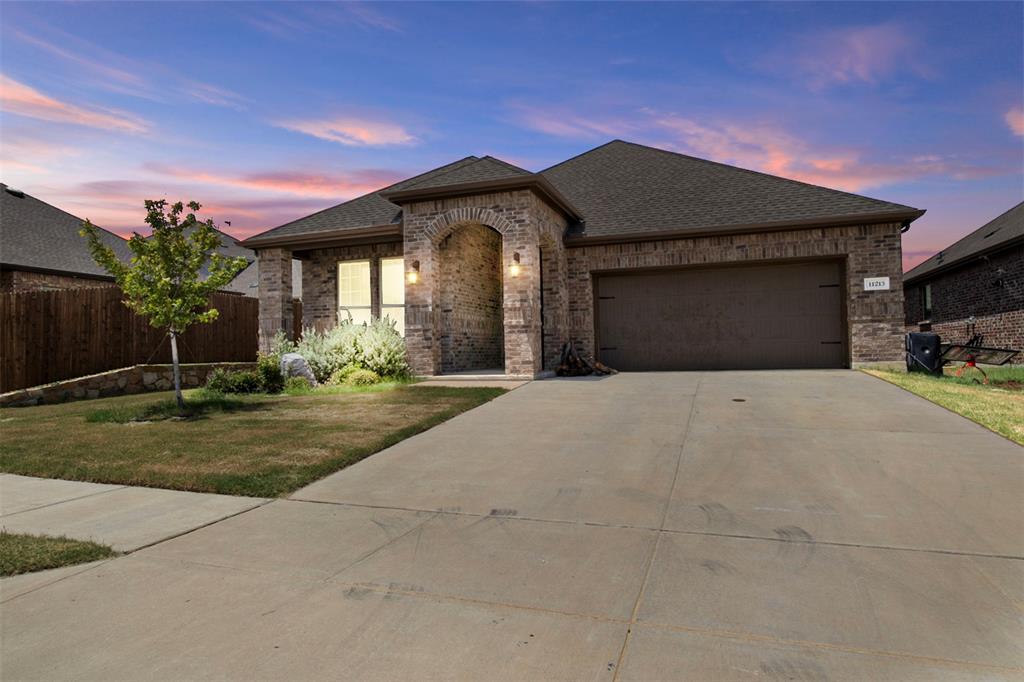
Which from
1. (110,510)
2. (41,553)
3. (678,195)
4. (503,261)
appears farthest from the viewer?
(678,195)

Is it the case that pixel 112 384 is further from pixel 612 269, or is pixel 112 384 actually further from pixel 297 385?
pixel 612 269

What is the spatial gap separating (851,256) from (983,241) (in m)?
12.6

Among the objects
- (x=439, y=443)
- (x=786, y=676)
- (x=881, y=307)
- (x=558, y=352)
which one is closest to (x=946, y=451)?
(x=786, y=676)

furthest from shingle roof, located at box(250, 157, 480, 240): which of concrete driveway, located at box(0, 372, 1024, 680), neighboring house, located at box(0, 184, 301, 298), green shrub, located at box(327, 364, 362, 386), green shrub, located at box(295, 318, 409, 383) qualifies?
concrete driveway, located at box(0, 372, 1024, 680)

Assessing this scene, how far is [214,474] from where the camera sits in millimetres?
5520

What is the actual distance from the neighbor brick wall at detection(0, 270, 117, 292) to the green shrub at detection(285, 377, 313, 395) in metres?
9.43

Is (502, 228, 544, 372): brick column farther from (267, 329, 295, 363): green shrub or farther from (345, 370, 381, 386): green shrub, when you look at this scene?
(267, 329, 295, 363): green shrub

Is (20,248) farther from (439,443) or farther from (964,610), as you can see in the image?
(964,610)

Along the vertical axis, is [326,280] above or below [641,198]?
below

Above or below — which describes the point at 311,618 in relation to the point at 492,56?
below

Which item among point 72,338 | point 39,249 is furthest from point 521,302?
point 39,249

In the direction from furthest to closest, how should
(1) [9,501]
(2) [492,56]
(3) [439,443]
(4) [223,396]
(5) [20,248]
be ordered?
1. (5) [20,248]
2. (4) [223,396]
3. (2) [492,56]
4. (3) [439,443]
5. (1) [9,501]

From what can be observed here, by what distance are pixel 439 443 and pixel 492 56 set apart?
736 centimetres

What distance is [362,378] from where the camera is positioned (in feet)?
41.2
